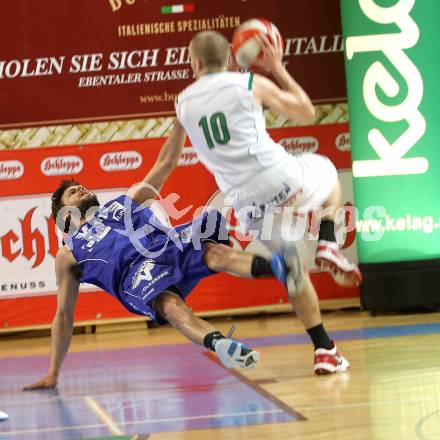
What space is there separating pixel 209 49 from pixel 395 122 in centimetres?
382

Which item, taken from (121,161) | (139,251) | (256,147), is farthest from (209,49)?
(121,161)

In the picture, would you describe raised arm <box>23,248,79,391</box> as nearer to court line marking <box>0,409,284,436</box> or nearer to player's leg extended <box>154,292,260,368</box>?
player's leg extended <box>154,292,260,368</box>

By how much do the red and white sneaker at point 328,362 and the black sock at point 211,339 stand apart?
942 millimetres

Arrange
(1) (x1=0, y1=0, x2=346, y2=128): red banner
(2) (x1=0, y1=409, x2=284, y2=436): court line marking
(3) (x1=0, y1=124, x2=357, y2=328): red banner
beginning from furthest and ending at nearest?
(1) (x1=0, y1=0, x2=346, y2=128): red banner, (3) (x1=0, y1=124, x2=357, y2=328): red banner, (2) (x1=0, y1=409, x2=284, y2=436): court line marking

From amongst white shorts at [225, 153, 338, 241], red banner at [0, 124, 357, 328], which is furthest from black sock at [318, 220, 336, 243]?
red banner at [0, 124, 357, 328]

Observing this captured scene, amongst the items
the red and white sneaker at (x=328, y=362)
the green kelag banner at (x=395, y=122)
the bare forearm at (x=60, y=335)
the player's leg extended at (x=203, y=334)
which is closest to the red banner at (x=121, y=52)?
the green kelag banner at (x=395, y=122)

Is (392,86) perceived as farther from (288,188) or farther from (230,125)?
(230,125)

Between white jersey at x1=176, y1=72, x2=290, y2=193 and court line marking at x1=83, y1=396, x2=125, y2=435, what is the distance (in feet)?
4.38

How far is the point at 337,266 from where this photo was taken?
5258 mm

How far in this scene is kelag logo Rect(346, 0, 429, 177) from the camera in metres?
8.71

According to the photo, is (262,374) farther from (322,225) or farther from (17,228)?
(17,228)

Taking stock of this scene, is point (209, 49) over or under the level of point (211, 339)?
over

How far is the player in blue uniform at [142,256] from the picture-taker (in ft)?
18.6

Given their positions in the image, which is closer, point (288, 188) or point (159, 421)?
point (159, 421)
